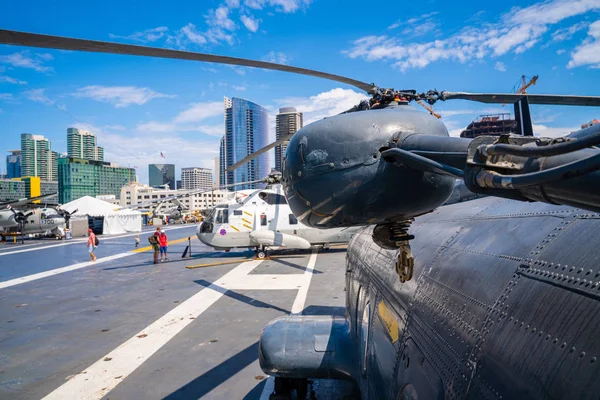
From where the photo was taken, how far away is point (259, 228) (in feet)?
56.0

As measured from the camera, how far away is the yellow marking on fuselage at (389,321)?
284cm

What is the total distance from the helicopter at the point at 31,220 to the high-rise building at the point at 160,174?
155473 millimetres

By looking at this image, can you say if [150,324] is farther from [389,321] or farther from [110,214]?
[110,214]

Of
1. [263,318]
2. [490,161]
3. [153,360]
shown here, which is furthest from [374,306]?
[263,318]

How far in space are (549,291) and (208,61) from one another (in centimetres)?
276

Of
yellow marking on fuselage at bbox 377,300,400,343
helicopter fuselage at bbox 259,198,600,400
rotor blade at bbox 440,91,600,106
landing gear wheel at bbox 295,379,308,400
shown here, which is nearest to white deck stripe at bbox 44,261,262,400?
landing gear wheel at bbox 295,379,308,400

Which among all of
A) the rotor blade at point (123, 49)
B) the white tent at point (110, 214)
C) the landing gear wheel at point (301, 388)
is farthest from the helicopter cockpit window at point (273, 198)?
the white tent at point (110, 214)

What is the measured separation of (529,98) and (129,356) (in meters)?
7.38

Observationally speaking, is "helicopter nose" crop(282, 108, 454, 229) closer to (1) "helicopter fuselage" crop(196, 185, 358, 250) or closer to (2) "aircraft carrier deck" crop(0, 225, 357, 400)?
(2) "aircraft carrier deck" crop(0, 225, 357, 400)

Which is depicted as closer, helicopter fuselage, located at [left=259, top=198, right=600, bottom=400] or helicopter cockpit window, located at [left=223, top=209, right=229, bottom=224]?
helicopter fuselage, located at [left=259, top=198, right=600, bottom=400]

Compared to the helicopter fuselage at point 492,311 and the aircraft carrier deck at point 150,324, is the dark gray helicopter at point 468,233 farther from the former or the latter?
the aircraft carrier deck at point 150,324

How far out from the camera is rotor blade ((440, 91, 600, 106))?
10.2 ft

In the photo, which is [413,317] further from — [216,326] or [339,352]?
[216,326]

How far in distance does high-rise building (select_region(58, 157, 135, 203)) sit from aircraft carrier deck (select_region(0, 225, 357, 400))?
438ft
